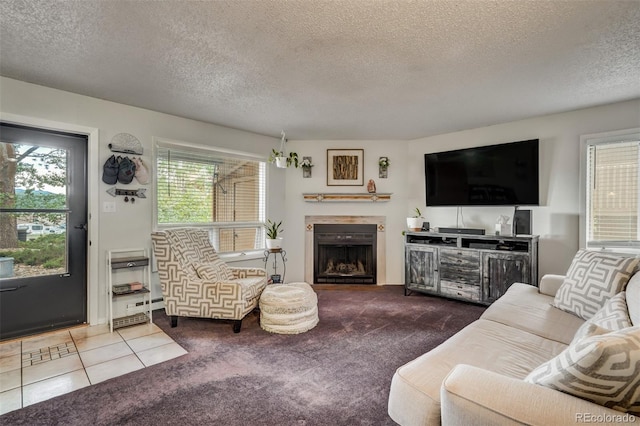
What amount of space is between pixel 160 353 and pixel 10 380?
900 mm

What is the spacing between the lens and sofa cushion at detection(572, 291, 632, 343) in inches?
52.8

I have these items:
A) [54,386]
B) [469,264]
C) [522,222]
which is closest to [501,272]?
[469,264]

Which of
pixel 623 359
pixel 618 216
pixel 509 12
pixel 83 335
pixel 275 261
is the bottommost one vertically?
pixel 83 335

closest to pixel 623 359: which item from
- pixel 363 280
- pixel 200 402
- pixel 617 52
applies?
pixel 200 402

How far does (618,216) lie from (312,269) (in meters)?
3.73

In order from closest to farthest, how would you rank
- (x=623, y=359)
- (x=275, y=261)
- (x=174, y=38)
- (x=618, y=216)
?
(x=623, y=359) < (x=174, y=38) < (x=618, y=216) < (x=275, y=261)

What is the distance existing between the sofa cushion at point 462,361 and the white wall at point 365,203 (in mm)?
2830

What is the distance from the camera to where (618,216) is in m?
3.20

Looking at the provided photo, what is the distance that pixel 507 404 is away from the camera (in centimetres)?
90

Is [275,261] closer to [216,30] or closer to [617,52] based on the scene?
[216,30]

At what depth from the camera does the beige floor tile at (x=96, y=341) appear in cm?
258

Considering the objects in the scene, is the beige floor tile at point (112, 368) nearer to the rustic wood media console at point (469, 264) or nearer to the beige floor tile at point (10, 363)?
the beige floor tile at point (10, 363)

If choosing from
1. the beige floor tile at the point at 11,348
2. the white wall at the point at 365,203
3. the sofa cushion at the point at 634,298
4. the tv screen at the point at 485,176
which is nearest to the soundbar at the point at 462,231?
the tv screen at the point at 485,176

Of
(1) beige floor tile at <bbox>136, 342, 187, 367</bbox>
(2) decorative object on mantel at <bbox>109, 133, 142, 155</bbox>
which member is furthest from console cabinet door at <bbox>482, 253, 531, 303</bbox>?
(2) decorative object on mantel at <bbox>109, 133, 142, 155</bbox>
